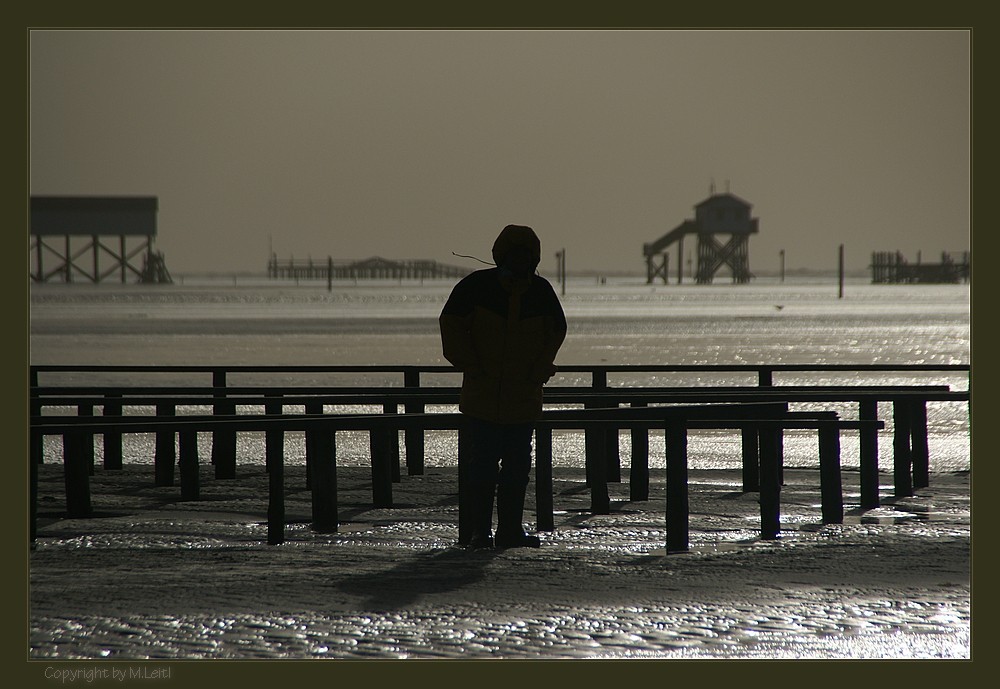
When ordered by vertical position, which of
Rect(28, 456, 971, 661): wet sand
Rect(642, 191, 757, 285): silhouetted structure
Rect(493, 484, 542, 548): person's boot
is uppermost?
Rect(642, 191, 757, 285): silhouetted structure

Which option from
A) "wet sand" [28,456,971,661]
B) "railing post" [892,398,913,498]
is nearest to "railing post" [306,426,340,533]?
"wet sand" [28,456,971,661]

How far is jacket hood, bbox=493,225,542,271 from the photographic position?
22.2ft

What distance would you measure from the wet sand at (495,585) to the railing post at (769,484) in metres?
0.12

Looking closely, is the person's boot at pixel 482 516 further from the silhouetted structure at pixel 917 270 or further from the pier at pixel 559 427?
the silhouetted structure at pixel 917 270

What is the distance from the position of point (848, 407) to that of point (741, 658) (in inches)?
473

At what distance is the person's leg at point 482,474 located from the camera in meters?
7.12

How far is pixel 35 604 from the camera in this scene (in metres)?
6.07

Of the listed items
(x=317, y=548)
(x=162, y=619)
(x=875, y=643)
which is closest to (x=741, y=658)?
(x=875, y=643)

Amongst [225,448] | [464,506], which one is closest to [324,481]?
[464,506]

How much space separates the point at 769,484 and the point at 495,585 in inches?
92.5

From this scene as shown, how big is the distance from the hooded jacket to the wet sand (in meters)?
0.89

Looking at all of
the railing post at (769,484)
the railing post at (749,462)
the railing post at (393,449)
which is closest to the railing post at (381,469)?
the railing post at (393,449)

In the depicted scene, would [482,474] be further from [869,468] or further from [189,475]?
[869,468]

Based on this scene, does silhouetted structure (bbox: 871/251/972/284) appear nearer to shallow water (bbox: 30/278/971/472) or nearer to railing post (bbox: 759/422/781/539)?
shallow water (bbox: 30/278/971/472)
